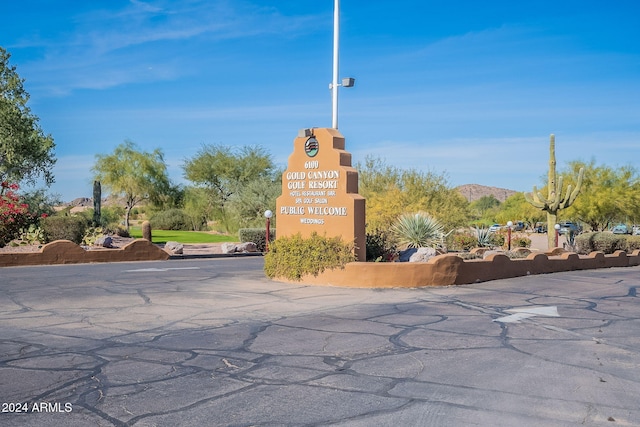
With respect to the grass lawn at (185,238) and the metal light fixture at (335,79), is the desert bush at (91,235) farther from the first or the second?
the metal light fixture at (335,79)

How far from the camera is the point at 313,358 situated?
8227 mm

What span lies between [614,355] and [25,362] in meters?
7.25

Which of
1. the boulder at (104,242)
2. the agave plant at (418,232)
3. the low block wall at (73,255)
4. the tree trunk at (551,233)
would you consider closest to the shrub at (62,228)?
the boulder at (104,242)

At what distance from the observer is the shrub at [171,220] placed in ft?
200

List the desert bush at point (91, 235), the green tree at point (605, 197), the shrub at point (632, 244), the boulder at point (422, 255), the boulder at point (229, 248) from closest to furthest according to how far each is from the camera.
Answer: the boulder at point (422, 255) < the desert bush at point (91, 235) < the boulder at point (229, 248) < the shrub at point (632, 244) < the green tree at point (605, 197)

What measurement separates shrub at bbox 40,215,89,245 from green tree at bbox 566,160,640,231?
1719 inches

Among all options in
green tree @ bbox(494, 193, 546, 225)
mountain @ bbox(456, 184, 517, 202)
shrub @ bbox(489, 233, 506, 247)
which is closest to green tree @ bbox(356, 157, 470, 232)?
shrub @ bbox(489, 233, 506, 247)

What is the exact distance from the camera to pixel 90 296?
45.1 ft

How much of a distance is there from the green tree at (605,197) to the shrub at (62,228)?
4367cm

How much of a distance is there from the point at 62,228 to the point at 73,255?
563cm

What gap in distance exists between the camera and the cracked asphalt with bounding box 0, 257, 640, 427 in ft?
20.1

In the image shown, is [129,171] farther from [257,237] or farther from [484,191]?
[484,191]

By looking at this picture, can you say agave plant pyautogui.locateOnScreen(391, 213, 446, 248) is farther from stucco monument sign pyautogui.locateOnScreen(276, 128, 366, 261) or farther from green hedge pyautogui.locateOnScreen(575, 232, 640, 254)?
green hedge pyautogui.locateOnScreen(575, 232, 640, 254)

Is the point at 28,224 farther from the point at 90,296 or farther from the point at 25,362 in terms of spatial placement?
the point at 25,362
